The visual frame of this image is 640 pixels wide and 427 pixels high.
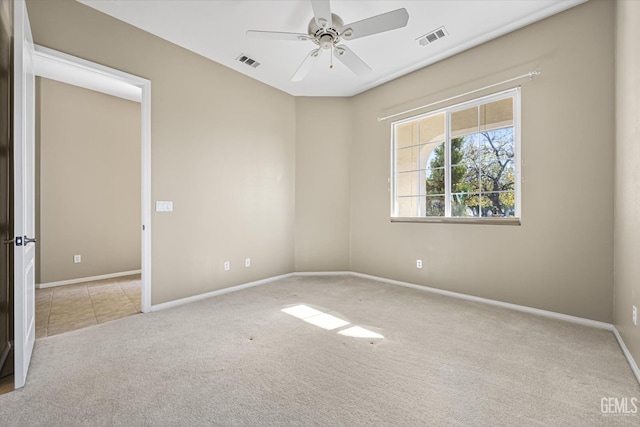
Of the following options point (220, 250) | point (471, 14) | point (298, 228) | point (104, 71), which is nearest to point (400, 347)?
point (220, 250)

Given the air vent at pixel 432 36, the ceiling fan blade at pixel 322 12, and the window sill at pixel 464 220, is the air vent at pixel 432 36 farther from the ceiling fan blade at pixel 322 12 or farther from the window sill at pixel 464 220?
the window sill at pixel 464 220

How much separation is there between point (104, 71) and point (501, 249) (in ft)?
14.8

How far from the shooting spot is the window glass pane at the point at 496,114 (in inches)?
125

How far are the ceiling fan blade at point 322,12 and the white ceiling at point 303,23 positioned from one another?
416 millimetres

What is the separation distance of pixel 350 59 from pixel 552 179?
2336 millimetres

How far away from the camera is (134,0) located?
2586 millimetres

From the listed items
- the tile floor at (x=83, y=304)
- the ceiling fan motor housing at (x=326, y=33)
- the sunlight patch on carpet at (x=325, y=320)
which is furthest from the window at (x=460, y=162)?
the tile floor at (x=83, y=304)

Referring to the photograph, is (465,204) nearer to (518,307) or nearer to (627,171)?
(518,307)

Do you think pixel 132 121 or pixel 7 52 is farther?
pixel 132 121

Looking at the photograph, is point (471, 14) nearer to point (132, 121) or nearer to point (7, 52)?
point (7, 52)

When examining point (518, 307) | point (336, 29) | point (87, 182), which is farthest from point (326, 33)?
point (87, 182)

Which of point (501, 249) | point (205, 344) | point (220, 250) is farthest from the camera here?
point (220, 250)

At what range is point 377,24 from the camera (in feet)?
7.62

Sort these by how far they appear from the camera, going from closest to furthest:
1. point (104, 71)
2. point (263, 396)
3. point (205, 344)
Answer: point (263, 396) → point (205, 344) → point (104, 71)
